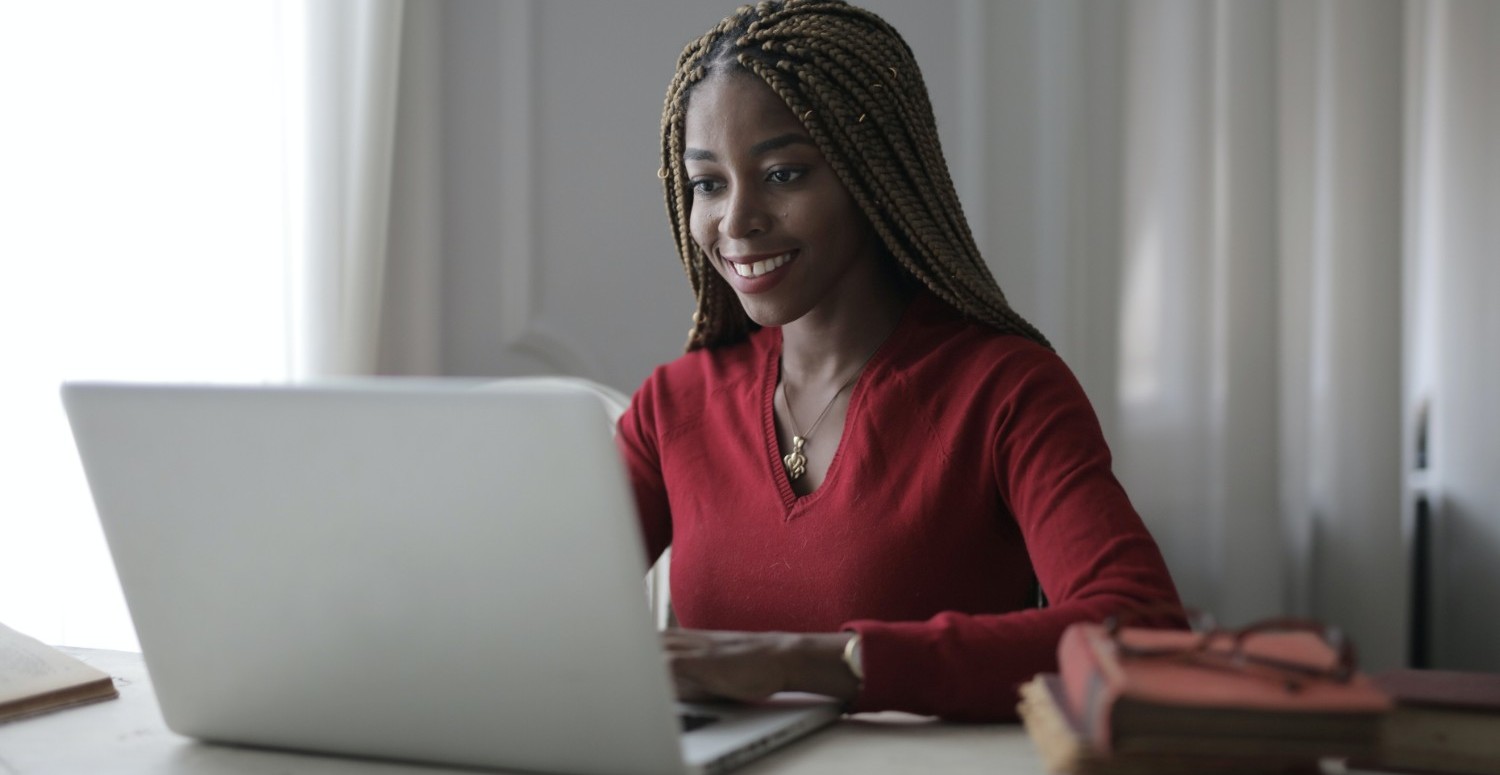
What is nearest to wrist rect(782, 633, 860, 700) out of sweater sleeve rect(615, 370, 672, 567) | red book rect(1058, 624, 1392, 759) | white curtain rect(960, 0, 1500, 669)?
red book rect(1058, 624, 1392, 759)

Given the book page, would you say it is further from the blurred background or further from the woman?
the blurred background

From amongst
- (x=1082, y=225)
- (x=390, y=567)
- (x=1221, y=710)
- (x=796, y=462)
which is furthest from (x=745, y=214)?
(x=1082, y=225)

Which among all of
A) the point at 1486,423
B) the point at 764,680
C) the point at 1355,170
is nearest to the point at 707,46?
the point at 764,680

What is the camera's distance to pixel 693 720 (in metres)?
0.96

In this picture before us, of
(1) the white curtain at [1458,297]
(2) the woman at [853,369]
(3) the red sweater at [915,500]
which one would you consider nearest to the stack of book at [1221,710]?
(3) the red sweater at [915,500]

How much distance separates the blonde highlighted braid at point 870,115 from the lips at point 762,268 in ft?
0.31

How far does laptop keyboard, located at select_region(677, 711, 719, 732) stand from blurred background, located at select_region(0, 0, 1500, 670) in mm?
1192

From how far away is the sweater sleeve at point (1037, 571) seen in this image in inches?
40.3

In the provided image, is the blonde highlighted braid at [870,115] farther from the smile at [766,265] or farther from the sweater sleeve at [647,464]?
the sweater sleeve at [647,464]

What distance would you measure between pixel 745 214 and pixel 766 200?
0.03 m

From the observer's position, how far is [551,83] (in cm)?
258

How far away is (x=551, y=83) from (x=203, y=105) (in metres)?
0.72

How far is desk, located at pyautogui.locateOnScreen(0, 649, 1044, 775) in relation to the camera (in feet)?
2.93

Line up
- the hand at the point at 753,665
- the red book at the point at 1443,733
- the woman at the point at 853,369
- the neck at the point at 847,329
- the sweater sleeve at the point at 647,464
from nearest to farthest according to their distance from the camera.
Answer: the red book at the point at 1443,733 < the hand at the point at 753,665 < the woman at the point at 853,369 < the neck at the point at 847,329 < the sweater sleeve at the point at 647,464
